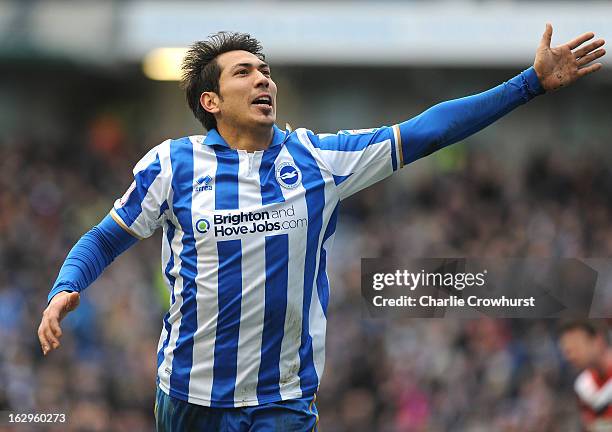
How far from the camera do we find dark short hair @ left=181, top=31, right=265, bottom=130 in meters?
4.47

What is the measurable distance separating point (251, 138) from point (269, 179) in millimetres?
237

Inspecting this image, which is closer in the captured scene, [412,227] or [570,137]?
[412,227]

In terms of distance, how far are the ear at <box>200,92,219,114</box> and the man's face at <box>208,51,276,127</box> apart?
0.02m

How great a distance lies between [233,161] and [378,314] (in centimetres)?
158

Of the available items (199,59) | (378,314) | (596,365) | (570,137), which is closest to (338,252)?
(570,137)

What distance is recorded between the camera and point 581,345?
20.8 feet

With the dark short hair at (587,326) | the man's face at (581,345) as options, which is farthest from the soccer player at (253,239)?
the man's face at (581,345)

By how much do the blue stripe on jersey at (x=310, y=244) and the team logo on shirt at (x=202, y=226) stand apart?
1.28ft

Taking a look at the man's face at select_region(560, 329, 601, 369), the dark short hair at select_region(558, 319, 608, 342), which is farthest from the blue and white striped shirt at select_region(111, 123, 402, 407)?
the man's face at select_region(560, 329, 601, 369)

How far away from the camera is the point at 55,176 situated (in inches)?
614

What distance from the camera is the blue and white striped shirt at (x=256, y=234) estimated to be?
4.03 meters

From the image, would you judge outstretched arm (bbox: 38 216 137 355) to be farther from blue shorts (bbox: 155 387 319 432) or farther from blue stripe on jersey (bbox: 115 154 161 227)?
blue shorts (bbox: 155 387 319 432)

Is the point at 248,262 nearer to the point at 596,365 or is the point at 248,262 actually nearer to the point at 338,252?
the point at 596,365

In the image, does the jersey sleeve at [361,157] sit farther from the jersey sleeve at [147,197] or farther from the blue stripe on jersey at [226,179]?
the jersey sleeve at [147,197]
